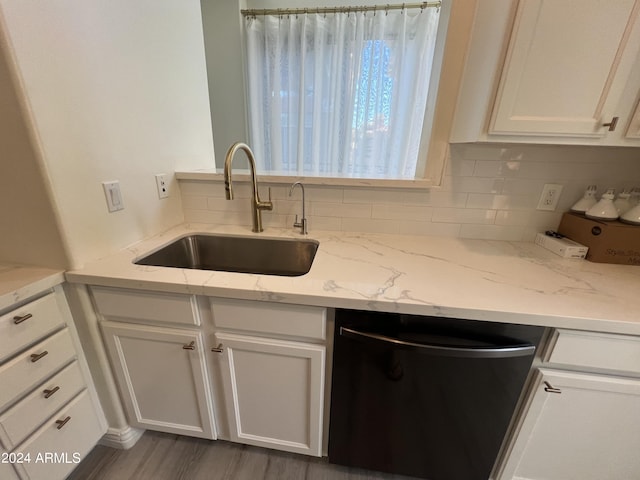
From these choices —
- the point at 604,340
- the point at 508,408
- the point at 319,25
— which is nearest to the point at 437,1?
the point at 319,25

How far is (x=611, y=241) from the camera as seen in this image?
1021mm

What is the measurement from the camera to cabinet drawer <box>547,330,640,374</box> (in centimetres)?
72

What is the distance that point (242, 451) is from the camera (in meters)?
1.21

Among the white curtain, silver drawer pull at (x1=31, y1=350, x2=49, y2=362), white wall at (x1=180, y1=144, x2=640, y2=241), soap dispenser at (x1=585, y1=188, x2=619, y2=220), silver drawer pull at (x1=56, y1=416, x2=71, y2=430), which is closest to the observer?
silver drawer pull at (x1=31, y1=350, x2=49, y2=362)

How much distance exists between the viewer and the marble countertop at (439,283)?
73 centimetres

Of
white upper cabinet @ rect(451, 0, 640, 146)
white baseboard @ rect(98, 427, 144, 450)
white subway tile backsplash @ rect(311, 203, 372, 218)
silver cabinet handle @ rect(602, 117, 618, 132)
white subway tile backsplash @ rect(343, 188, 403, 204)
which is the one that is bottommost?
white baseboard @ rect(98, 427, 144, 450)

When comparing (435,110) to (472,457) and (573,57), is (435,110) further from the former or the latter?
(472,457)

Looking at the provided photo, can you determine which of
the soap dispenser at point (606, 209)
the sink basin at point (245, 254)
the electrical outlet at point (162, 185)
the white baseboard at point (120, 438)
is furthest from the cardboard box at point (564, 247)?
the white baseboard at point (120, 438)

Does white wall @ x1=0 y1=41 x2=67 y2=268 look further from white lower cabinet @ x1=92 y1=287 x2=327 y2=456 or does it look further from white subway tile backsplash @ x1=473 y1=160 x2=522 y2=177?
white subway tile backsplash @ x1=473 y1=160 x2=522 y2=177

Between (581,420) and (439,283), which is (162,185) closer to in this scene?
(439,283)

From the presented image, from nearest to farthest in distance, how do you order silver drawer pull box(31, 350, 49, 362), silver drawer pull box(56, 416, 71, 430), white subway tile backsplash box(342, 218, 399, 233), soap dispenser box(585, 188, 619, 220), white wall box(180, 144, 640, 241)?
1. silver drawer pull box(31, 350, 49, 362)
2. silver drawer pull box(56, 416, 71, 430)
3. soap dispenser box(585, 188, 619, 220)
4. white wall box(180, 144, 640, 241)
5. white subway tile backsplash box(342, 218, 399, 233)

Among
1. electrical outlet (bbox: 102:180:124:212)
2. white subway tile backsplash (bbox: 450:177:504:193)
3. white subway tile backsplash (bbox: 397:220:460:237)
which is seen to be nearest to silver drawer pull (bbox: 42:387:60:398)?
electrical outlet (bbox: 102:180:124:212)

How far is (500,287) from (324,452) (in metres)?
0.97

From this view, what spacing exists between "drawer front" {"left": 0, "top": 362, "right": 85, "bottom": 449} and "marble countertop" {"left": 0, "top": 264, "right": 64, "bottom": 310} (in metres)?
0.34
